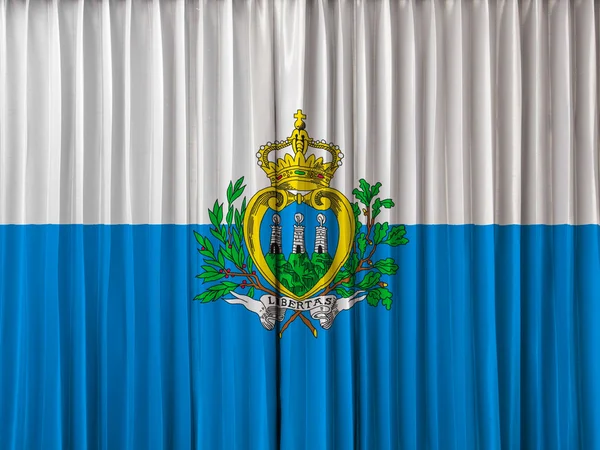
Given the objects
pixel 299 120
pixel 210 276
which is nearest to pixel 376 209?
pixel 299 120

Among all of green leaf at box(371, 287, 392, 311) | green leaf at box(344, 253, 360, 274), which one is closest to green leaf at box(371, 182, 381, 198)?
green leaf at box(344, 253, 360, 274)

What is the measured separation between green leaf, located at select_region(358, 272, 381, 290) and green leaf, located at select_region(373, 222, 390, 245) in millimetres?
112

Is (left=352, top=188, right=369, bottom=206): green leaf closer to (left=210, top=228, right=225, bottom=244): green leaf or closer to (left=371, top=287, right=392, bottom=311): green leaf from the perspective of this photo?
(left=371, top=287, right=392, bottom=311): green leaf

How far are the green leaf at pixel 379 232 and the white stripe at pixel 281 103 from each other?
45 millimetres

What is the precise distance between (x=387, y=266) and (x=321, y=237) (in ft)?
0.84

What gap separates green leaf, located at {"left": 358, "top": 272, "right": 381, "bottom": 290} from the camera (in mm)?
1598

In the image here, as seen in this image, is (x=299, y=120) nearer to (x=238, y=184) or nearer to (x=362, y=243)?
(x=238, y=184)

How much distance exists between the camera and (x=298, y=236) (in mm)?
1596

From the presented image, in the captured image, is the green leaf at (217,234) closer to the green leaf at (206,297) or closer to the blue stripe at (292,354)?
the blue stripe at (292,354)

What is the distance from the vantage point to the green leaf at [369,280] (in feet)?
5.24
